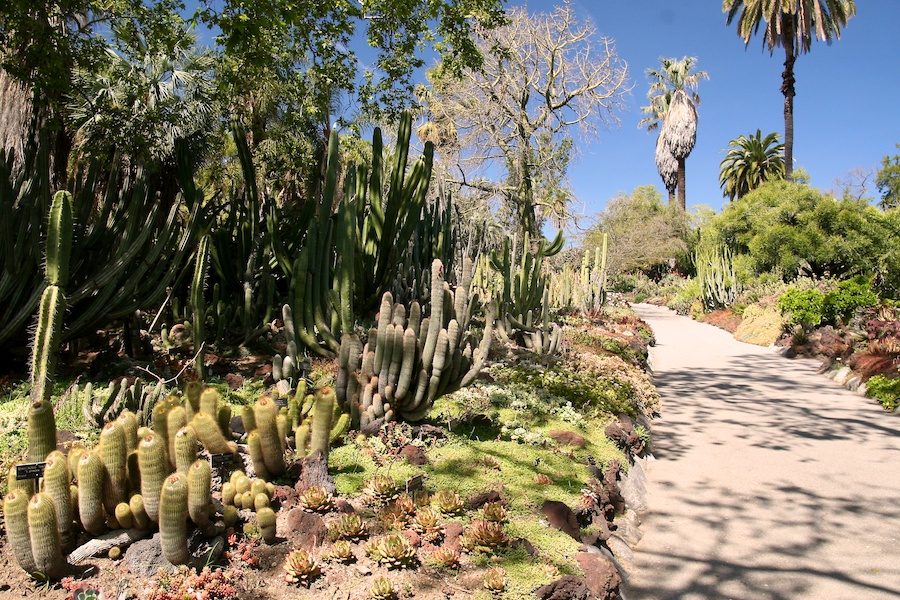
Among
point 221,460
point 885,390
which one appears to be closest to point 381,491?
point 221,460

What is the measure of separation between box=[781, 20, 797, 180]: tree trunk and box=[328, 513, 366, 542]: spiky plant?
1062 inches

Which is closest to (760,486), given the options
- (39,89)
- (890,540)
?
(890,540)

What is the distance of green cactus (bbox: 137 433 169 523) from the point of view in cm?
270

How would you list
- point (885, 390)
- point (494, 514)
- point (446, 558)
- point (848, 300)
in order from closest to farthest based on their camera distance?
point (446, 558) < point (494, 514) < point (885, 390) < point (848, 300)

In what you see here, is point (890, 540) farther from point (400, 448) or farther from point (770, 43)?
point (770, 43)

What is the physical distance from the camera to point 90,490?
267 cm

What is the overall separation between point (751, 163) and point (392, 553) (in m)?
41.4

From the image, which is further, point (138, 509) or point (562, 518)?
point (562, 518)

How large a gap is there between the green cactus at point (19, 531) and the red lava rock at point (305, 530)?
109 centimetres

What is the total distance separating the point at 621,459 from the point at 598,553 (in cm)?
176

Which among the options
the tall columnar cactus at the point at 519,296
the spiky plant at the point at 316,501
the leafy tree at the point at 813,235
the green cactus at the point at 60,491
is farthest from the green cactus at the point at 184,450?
the leafy tree at the point at 813,235

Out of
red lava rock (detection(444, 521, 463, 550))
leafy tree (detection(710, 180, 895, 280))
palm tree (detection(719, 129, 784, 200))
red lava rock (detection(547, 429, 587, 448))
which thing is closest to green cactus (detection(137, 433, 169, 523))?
red lava rock (detection(444, 521, 463, 550))

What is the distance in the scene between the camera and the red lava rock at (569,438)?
4.95 metres

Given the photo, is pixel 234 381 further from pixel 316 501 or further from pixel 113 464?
pixel 113 464
